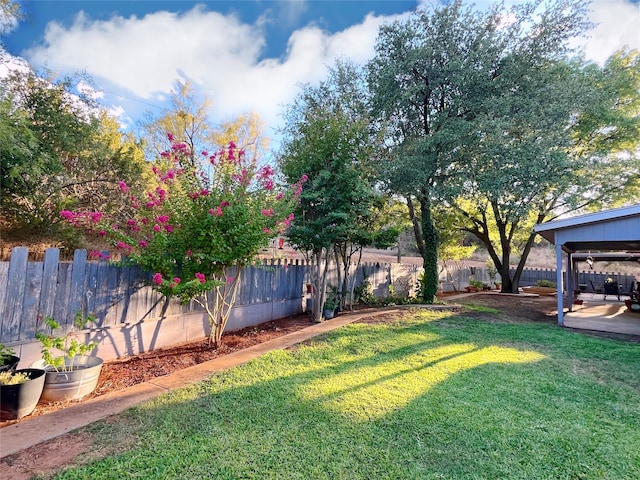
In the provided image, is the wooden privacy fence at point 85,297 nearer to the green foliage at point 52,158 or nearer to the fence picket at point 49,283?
the fence picket at point 49,283

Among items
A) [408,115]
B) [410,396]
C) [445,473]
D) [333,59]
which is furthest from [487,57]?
[445,473]

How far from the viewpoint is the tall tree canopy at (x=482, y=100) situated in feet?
27.2

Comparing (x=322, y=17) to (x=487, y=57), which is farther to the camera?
(x=487, y=57)

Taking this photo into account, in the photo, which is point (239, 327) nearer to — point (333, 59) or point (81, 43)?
point (81, 43)

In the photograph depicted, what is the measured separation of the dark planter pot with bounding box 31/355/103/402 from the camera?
2910mm

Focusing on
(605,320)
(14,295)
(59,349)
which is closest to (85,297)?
(14,295)

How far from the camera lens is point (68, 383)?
2941 mm

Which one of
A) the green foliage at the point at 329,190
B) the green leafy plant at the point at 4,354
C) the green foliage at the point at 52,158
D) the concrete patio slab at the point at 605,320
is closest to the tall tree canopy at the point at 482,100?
the green foliage at the point at 329,190

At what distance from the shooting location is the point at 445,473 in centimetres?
203

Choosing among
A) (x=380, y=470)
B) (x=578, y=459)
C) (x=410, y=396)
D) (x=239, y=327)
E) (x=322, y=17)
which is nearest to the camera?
(x=380, y=470)

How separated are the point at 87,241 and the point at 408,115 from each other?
1042 centimetres

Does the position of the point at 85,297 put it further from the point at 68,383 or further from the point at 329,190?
the point at 329,190

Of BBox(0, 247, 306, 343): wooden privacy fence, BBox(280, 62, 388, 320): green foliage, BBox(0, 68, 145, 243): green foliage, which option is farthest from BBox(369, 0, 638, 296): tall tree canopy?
BBox(0, 68, 145, 243): green foliage

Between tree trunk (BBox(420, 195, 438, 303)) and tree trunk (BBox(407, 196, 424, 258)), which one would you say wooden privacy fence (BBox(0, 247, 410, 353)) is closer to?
tree trunk (BBox(420, 195, 438, 303))
